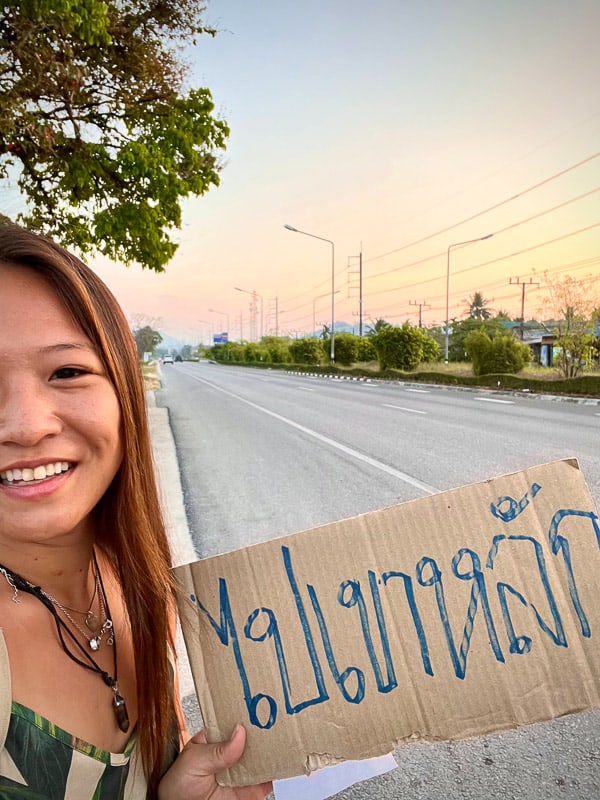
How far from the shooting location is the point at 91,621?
1.07 metres

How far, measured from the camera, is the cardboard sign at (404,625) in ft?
3.30

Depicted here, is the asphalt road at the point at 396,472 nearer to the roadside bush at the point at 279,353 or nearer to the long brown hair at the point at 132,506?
the long brown hair at the point at 132,506

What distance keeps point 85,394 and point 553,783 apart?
6.50 ft

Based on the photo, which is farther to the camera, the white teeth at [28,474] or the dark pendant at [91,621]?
the dark pendant at [91,621]

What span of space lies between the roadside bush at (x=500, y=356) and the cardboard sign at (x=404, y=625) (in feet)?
Answer: 92.2

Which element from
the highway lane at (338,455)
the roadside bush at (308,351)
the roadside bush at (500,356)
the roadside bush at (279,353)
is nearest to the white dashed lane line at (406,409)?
the highway lane at (338,455)

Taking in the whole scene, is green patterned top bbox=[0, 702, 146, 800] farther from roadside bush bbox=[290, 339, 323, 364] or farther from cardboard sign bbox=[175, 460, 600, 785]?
roadside bush bbox=[290, 339, 323, 364]

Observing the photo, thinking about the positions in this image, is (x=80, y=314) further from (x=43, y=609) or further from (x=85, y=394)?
(x=43, y=609)

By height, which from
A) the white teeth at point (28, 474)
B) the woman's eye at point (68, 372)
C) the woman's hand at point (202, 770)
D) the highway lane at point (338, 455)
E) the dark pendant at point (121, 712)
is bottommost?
the highway lane at point (338, 455)

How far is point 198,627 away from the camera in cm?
105

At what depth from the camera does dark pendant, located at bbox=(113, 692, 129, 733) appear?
39.2 inches

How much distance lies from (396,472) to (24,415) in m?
6.55

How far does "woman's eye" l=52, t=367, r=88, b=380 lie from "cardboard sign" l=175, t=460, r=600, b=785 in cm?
40

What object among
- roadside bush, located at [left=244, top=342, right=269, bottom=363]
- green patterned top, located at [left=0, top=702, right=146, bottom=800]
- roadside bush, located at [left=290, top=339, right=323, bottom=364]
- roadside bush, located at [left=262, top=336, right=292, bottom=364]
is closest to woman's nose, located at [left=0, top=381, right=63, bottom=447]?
green patterned top, located at [left=0, top=702, right=146, bottom=800]
